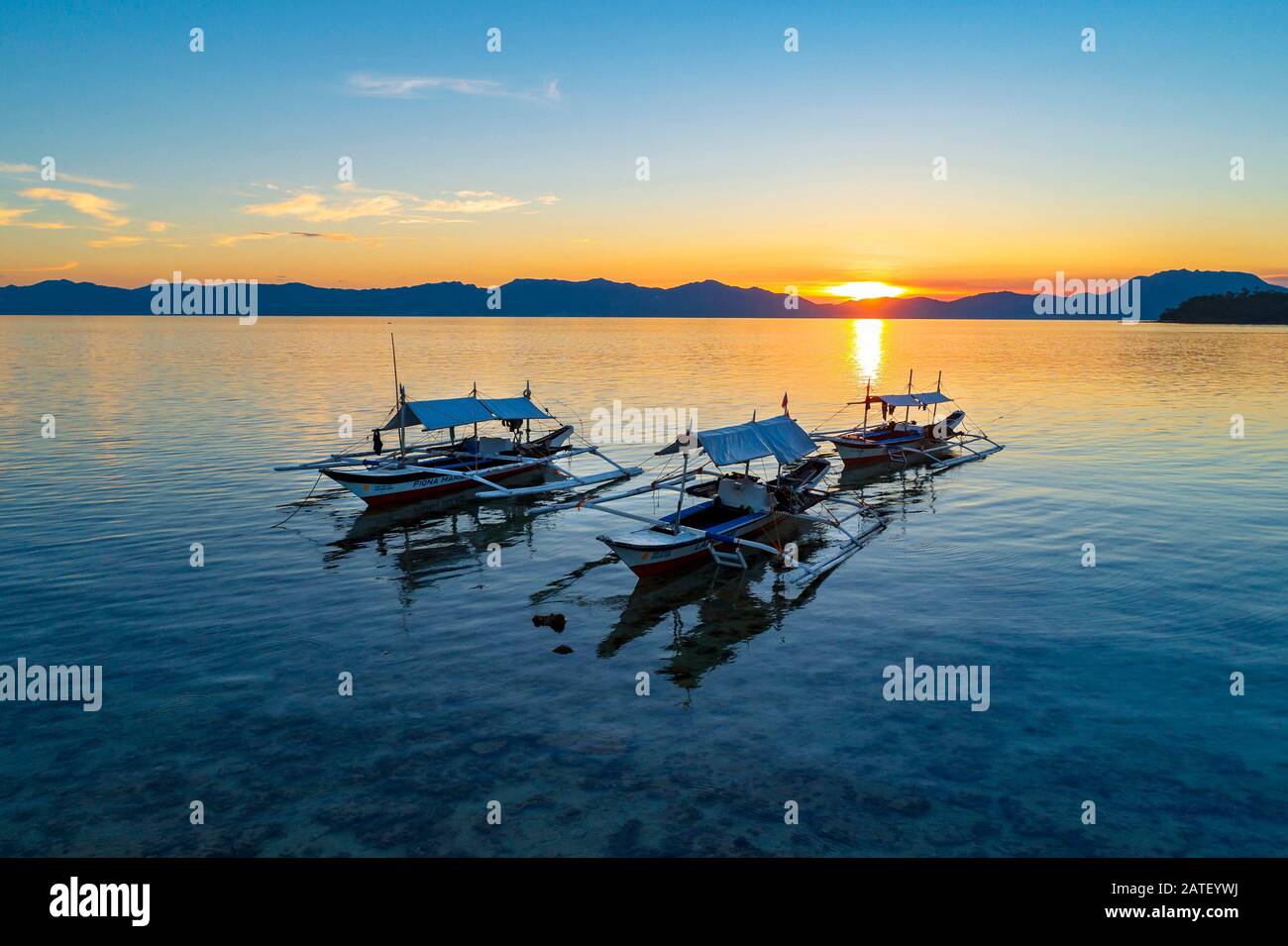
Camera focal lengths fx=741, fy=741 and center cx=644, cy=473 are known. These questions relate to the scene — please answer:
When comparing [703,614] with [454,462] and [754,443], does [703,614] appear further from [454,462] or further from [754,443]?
[454,462]

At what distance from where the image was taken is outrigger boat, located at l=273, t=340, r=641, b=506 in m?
39.8

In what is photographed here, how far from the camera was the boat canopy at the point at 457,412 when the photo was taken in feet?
136

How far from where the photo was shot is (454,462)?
45.1m

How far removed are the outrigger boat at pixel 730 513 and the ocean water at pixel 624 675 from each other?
1217 mm

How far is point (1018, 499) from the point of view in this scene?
1667 inches

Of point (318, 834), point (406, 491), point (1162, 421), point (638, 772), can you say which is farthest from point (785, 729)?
point (1162, 421)
